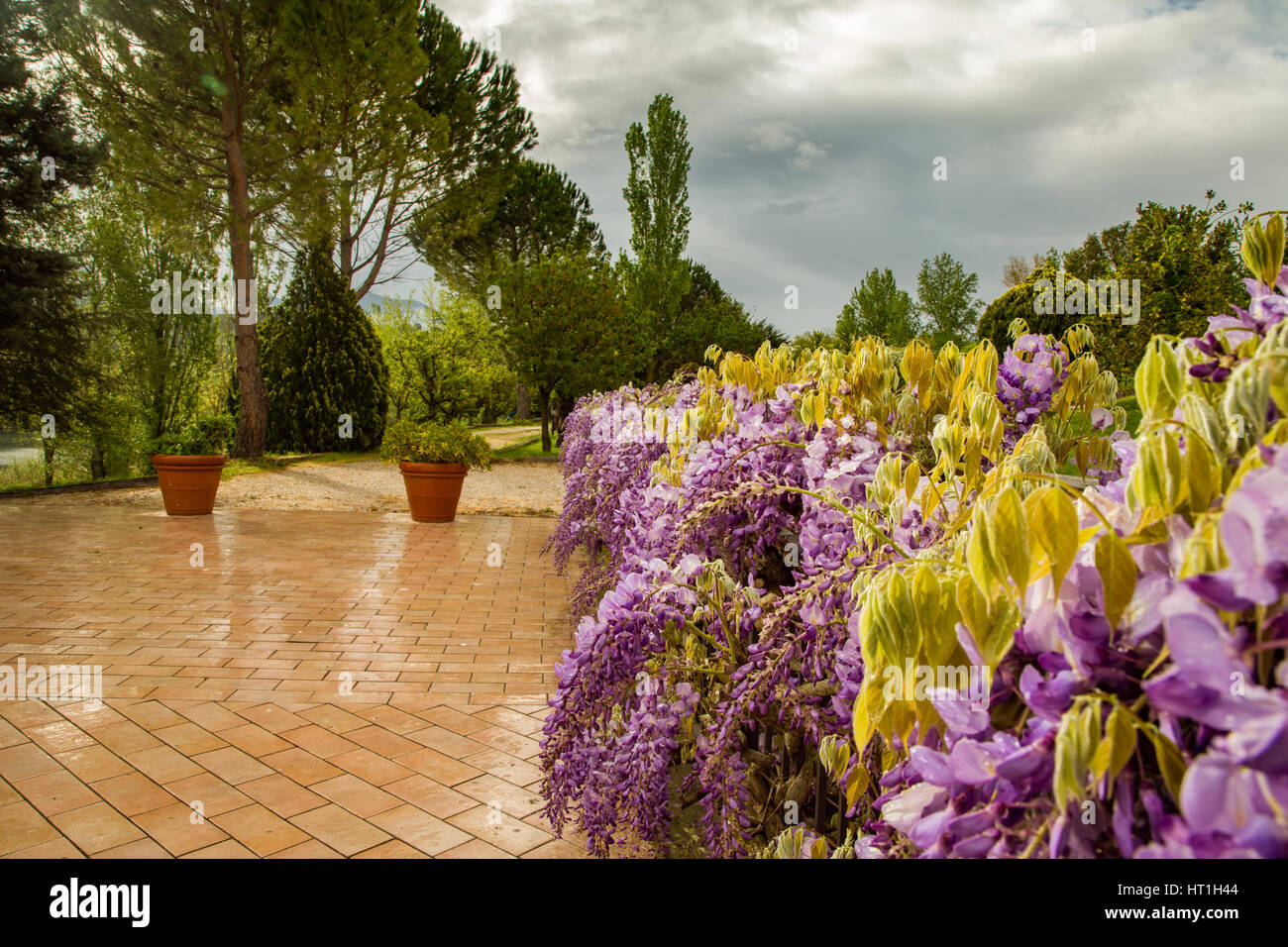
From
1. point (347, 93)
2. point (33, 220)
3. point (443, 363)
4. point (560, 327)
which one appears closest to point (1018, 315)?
point (560, 327)

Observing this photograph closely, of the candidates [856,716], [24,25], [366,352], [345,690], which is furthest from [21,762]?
[366,352]

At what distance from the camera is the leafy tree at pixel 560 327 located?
655 inches

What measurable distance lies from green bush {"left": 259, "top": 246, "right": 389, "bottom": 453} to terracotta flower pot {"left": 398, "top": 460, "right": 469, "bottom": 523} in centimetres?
898

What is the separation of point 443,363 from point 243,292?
23.8ft

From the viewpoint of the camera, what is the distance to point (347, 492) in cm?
1111

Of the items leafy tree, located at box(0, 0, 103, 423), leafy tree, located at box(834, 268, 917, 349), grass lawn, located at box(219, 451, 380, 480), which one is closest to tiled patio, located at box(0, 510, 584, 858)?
grass lawn, located at box(219, 451, 380, 480)

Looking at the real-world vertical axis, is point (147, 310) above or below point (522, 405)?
above

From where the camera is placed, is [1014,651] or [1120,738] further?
[1014,651]

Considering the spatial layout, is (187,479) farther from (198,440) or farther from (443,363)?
(443,363)

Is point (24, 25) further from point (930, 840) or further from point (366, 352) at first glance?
Answer: point (930, 840)
